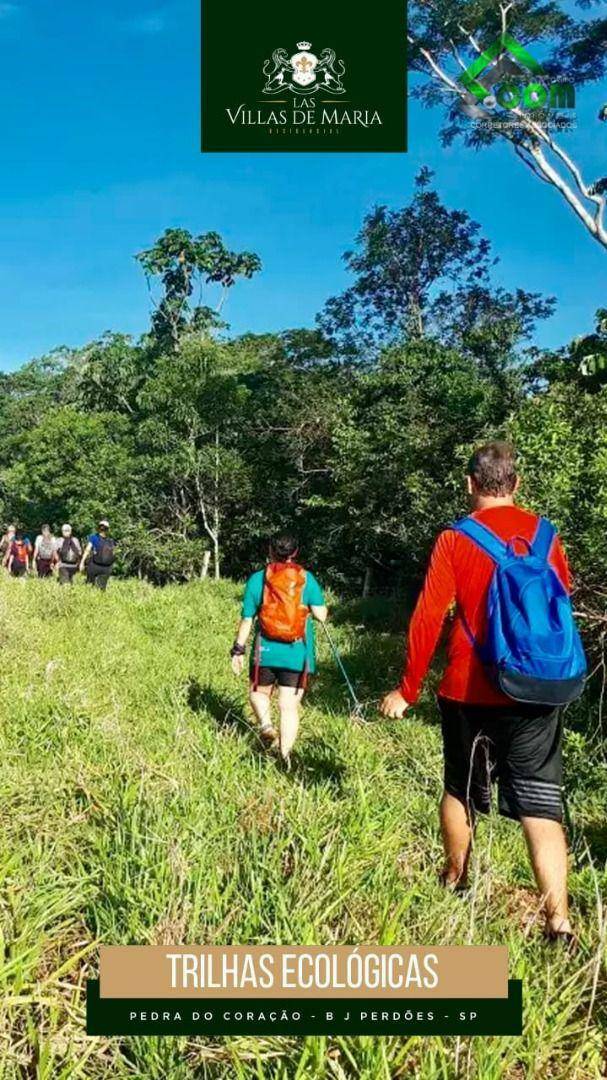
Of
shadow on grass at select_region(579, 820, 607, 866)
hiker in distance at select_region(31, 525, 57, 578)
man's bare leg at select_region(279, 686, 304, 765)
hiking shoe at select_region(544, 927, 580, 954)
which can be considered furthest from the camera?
hiker in distance at select_region(31, 525, 57, 578)

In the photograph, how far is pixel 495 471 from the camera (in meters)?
2.71

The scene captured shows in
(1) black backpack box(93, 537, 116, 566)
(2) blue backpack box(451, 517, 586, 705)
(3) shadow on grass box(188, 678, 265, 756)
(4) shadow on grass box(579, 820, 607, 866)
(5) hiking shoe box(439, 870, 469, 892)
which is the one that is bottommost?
(4) shadow on grass box(579, 820, 607, 866)

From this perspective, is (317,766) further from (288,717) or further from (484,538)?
(484,538)

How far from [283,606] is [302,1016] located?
283 cm

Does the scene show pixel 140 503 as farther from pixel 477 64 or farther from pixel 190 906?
pixel 190 906

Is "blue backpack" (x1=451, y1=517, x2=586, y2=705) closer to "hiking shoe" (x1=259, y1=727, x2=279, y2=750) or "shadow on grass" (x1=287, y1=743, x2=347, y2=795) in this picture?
"shadow on grass" (x1=287, y1=743, x2=347, y2=795)

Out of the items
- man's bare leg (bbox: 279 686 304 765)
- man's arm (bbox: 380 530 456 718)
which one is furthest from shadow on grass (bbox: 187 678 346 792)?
man's arm (bbox: 380 530 456 718)

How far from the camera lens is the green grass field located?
5.71 feet

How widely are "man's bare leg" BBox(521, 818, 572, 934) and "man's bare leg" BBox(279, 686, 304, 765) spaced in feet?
6.69

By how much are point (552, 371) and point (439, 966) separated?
10481 mm

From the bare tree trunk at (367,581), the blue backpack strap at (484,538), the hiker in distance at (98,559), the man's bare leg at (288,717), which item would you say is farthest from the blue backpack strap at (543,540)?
the bare tree trunk at (367,581)

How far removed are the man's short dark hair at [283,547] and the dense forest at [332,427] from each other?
80.4 inches

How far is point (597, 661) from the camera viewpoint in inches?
204

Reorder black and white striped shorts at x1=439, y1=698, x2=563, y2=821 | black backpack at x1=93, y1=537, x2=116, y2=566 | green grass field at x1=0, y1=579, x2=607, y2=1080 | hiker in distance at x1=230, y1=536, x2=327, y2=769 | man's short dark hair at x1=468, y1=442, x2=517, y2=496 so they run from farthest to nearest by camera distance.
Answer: black backpack at x1=93, y1=537, x2=116, y2=566 → hiker in distance at x1=230, y1=536, x2=327, y2=769 → man's short dark hair at x1=468, y1=442, x2=517, y2=496 → black and white striped shorts at x1=439, y1=698, x2=563, y2=821 → green grass field at x1=0, y1=579, x2=607, y2=1080
